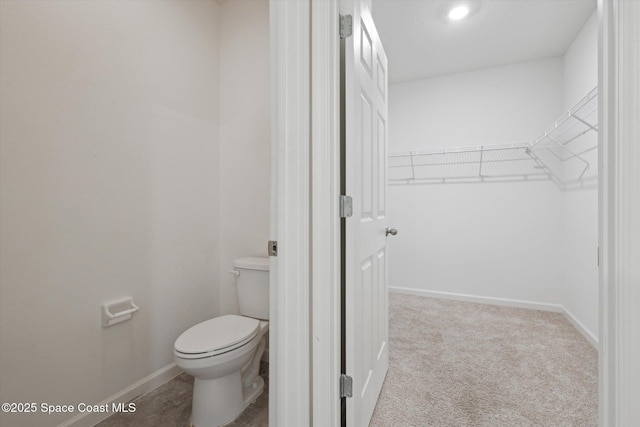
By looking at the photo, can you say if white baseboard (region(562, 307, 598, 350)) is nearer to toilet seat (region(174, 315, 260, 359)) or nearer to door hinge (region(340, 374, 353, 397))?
door hinge (region(340, 374, 353, 397))

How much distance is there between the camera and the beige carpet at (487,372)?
4.66 ft

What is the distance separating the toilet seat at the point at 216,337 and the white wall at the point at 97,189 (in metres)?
0.40

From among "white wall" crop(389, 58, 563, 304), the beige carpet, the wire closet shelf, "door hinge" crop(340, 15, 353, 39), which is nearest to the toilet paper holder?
the beige carpet

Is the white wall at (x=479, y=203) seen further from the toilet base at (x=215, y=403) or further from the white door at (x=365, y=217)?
the toilet base at (x=215, y=403)

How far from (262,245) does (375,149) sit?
0.99 m

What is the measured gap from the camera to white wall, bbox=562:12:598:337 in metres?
2.10

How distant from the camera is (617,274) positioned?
0.72m

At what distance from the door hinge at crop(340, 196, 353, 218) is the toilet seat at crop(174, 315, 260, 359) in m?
0.81

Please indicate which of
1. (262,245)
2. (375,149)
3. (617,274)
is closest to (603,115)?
(617,274)

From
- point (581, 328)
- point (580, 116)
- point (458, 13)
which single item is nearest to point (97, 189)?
point (458, 13)

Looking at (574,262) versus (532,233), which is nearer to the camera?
(574,262)

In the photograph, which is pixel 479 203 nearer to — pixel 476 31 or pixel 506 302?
pixel 506 302

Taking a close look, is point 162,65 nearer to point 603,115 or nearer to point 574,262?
point 603,115

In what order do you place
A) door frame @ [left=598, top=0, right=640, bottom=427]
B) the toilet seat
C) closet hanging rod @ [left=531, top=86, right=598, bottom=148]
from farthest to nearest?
closet hanging rod @ [left=531, top=86, right=598, bottom=148] < the toilet seat < door frame @ [left=598, top=0, right=640, bottom=427]
